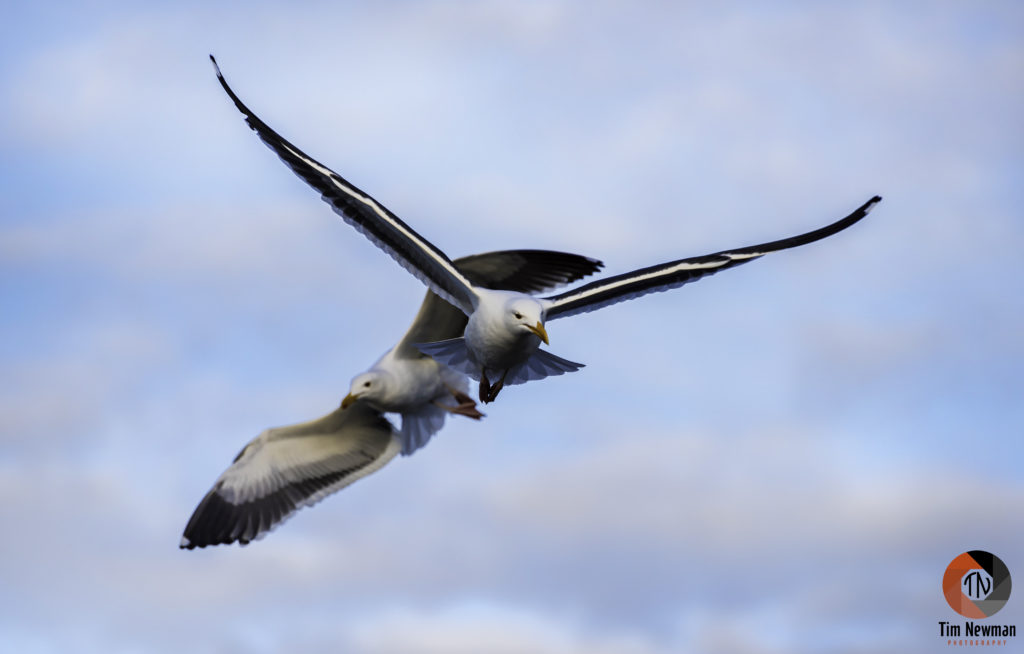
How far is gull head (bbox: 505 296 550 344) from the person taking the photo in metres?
12.0

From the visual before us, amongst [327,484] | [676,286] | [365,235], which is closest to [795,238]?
[676,286]

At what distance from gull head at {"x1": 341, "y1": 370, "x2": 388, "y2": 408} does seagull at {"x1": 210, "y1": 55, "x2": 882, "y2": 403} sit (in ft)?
4.94

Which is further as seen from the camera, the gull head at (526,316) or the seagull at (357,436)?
the seagull at (357,436)

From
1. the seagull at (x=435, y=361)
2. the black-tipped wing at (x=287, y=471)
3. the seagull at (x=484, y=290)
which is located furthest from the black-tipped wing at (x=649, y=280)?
the black-tipped wing at (x=287, y=471)

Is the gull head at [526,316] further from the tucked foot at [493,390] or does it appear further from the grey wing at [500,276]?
the grey wing at [500,276]

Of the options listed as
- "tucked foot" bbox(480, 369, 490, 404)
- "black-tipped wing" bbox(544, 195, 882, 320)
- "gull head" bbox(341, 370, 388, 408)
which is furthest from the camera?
"gull head" bbox(341, 370, 388, 408)

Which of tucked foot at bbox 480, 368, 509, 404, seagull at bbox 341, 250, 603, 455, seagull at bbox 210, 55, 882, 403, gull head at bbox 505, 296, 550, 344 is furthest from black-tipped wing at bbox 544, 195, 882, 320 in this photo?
seagull at bbox 341, 250, 603, 455

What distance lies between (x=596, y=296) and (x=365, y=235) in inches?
90.5

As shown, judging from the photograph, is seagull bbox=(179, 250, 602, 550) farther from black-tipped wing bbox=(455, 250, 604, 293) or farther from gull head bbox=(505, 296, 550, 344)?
gull head bbox=(505, 296, 550, 344)

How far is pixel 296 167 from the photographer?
12.7 metres

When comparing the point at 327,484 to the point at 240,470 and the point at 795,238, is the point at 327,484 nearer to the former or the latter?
the point at 240,470

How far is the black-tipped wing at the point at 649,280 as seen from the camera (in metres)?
12.8

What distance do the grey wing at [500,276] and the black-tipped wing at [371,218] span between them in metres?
1.76

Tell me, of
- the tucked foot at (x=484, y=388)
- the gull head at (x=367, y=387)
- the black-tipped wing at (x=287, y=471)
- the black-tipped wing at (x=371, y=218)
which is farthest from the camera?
the black-tipped wing at (x=287, y=471)
